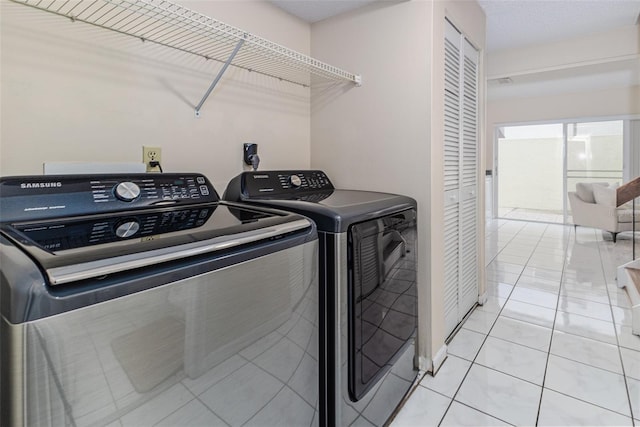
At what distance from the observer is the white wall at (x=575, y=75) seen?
9.66ft

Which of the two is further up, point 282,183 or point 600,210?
point 282,183

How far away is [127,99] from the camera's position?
1.33 meters

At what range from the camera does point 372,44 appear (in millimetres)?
1829

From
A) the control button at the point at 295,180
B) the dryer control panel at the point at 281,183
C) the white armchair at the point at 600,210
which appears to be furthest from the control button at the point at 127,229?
the white armchair at the point at 600,210

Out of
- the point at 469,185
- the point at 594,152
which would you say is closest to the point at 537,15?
the point at 469,185

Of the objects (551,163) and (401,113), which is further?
(551,163)

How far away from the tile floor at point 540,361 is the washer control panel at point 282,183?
1151 mm

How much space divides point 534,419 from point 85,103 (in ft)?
7.27

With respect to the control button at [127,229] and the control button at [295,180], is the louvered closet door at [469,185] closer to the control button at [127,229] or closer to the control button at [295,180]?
the control button at [295,180]

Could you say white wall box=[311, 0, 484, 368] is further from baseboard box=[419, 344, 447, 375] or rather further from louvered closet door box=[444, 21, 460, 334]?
louvered closet door box=[444, 21, 460, 334]

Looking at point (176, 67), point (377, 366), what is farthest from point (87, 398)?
point (176, 67)

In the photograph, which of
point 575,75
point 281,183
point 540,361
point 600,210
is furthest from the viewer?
point 600,210

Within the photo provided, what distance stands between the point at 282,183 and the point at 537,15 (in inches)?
95.6

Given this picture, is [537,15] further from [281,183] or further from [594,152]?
[594,152]
